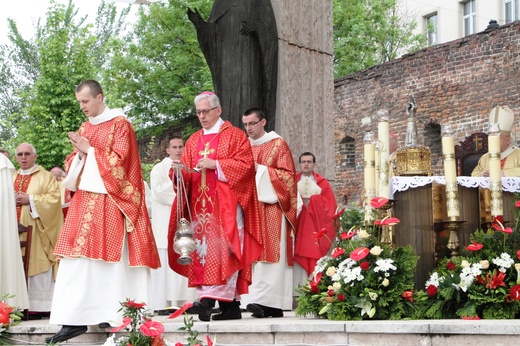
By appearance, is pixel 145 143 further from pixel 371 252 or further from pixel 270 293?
pixel 371 252

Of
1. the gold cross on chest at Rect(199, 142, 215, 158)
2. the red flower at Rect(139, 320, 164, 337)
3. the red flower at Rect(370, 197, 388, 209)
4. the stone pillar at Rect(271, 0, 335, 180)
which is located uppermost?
the stone pillar at Rect(271, 0, 335, 180)

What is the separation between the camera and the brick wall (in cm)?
1967

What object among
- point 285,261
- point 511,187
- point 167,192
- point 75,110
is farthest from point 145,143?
point 511,187

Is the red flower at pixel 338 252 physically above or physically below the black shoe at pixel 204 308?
above

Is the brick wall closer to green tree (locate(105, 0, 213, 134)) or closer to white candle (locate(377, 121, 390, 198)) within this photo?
green tree (locate(105, 0, 213, 134))

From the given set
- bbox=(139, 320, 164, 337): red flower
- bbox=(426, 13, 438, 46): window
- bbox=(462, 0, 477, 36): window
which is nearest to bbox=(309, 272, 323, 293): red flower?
bbox=(139, 320, 164, 337): red flower

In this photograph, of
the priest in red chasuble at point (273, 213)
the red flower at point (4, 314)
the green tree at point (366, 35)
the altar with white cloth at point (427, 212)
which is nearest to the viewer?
the red flower at point (4, 314)

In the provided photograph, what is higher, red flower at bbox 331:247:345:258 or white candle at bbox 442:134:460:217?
white candle at bbox 442:134:460:217

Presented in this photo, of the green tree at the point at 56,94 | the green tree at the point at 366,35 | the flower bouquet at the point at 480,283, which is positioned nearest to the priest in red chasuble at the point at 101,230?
the flower bouquet at the point at 480,283

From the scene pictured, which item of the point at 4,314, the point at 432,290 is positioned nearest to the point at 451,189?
the point at 432,290

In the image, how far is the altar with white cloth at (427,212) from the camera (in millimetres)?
7934

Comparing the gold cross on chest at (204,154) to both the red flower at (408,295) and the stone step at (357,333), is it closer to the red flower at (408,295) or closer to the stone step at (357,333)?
the stone step at (357,333)

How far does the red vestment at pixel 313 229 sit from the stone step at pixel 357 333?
120 inches

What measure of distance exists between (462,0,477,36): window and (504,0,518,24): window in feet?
6.23
